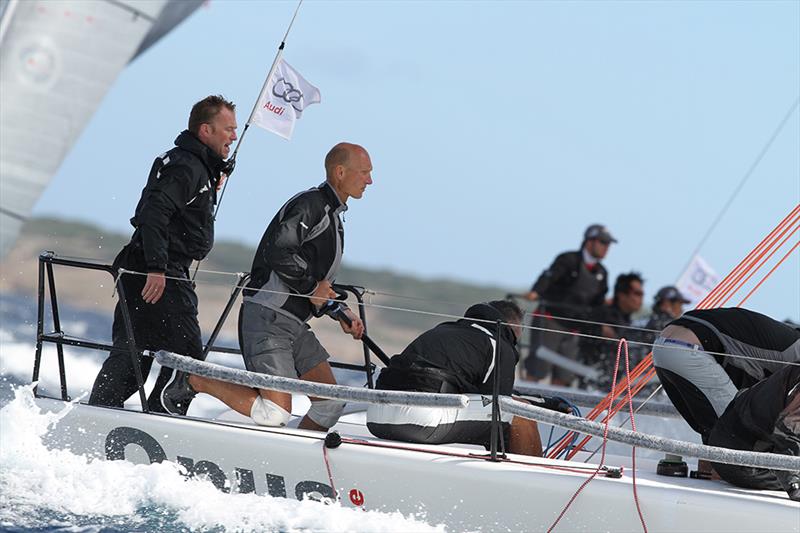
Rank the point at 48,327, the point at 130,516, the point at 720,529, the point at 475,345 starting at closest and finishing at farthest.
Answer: the point at 720,529
the point at 130,516
the point at 475,345
the point at 48,327

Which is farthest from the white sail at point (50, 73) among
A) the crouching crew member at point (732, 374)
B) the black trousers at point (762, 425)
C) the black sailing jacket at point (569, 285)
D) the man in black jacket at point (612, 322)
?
the black trousers at point (762, 425)

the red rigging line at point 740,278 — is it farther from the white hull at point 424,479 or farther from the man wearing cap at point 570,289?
the man wearing cap at point 570,289

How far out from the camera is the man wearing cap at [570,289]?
31.8ft

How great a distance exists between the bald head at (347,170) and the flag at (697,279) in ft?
21.9

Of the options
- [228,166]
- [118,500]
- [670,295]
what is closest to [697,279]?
[670,295]

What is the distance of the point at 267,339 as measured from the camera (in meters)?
4.93

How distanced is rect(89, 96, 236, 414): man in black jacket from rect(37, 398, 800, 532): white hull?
29 cm

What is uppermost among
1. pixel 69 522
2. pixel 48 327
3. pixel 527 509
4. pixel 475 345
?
pixel 475 345

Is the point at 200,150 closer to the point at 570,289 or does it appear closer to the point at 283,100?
the point at 283,100

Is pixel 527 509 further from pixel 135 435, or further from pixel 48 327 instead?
pixel 48 327

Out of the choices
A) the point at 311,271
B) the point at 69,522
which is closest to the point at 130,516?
the point at 69,522

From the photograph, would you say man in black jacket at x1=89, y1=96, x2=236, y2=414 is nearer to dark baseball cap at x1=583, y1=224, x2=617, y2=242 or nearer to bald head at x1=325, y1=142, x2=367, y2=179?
bald head at x1=325, y1=142, x2=367, y2=179

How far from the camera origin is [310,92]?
18.4 feet

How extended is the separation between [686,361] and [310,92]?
6.61 feet
